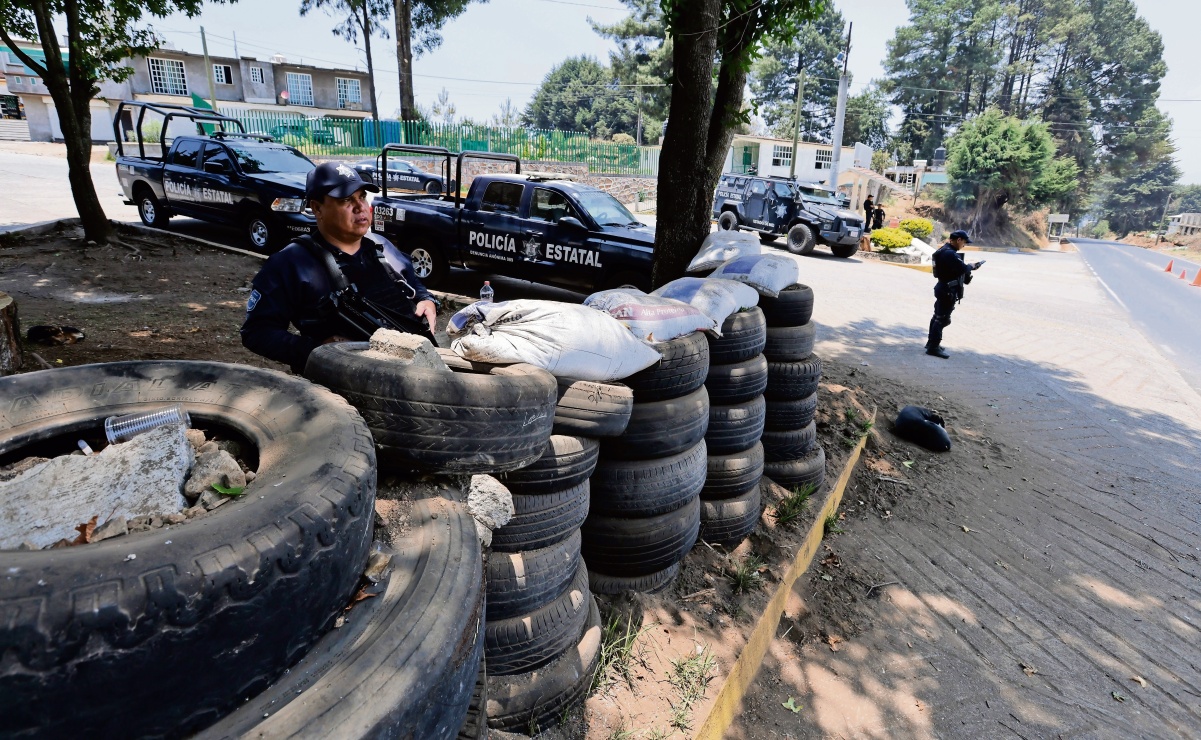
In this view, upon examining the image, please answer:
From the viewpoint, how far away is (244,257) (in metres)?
9.42

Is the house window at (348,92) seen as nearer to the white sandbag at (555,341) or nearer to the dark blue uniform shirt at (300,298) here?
the dark blue uniform shirt at (300,298)

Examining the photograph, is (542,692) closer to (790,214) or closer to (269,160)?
(269,160)

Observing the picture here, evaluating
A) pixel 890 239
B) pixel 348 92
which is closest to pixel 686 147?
pixel 890 239

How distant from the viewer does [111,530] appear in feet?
4.22

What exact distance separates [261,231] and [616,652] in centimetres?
961

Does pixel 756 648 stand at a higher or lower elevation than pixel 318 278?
lower

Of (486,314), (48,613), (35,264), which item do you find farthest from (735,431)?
(35,264)

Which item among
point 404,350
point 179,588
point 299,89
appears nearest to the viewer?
point 179,588

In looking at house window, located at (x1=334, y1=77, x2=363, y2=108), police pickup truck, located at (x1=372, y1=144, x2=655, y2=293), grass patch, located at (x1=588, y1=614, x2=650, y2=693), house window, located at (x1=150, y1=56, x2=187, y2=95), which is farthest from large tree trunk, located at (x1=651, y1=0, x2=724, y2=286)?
house window, located at (x1=334, y1=77, x2=363, y2=108)

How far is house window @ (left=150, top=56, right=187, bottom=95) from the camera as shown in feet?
146

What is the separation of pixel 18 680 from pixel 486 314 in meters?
1.96

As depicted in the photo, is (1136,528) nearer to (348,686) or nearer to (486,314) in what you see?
(486,314)

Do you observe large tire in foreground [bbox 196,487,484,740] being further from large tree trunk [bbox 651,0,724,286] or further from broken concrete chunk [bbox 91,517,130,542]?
large tree trunk [bbox 651,0,724,286]

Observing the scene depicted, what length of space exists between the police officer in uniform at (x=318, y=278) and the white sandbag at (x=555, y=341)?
1.66ft
